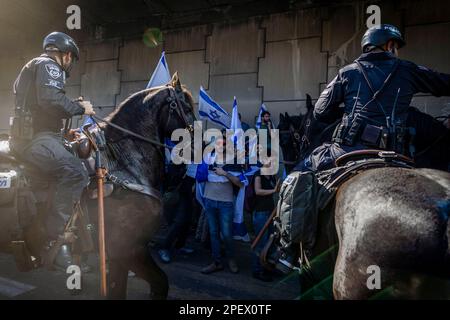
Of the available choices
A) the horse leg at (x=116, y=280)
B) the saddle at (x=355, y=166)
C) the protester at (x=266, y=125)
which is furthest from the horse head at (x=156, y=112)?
the protester at (x=266, y=125)

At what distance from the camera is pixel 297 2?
361 inches

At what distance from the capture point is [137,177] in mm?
3715

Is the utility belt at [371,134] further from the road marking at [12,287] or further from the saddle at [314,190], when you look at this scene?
the road marking at [12,287]

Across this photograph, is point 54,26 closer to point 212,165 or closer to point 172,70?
point 172,70

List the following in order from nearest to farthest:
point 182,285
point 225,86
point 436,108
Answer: point 182,285
point 436,108
point 225,86

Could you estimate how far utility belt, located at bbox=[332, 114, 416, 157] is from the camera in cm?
254

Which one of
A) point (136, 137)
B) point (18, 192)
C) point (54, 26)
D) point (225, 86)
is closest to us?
Answer: point (18, 192)

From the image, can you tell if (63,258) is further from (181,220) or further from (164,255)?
(181,220)

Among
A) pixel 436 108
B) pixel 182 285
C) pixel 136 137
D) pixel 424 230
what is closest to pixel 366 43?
pixel 424 230

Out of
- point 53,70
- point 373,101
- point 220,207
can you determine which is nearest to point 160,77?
point 220,207

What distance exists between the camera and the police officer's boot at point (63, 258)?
3.28 meters

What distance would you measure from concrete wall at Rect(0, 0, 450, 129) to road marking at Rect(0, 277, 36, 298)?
22.5ft

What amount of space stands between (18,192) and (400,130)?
138 inches

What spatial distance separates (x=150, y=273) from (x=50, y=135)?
1807mm
